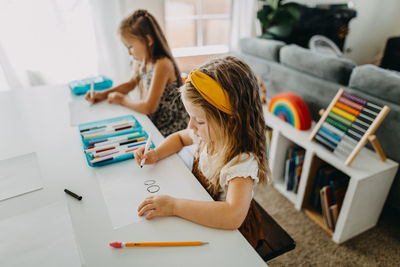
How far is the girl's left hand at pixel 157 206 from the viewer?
27.0 inches

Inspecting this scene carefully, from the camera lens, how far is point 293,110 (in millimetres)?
1648

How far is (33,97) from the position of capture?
142 centimetres

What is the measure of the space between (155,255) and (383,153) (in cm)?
130

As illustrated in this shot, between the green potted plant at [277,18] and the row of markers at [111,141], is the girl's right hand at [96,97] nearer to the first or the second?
the row of markers at [111,141]

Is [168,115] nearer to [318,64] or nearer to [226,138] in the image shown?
[226,138]

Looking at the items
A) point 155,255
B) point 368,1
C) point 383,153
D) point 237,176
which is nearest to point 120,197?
point 155,255

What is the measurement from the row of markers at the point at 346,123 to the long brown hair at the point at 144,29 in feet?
3.10

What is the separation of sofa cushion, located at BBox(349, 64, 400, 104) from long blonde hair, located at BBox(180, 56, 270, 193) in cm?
93

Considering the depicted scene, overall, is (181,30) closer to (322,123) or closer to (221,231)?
(322,123)

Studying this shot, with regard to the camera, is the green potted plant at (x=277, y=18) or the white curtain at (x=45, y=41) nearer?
the white curtain at (x=45, y=41)

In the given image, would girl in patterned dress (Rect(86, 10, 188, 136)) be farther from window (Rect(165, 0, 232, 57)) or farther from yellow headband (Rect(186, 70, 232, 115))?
window (Rect(165, 0, 232, 57))

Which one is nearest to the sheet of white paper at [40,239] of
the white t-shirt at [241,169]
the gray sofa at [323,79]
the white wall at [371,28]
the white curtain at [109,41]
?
the white t-shirt at [241,169]

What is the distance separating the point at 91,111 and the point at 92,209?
68 centimetres

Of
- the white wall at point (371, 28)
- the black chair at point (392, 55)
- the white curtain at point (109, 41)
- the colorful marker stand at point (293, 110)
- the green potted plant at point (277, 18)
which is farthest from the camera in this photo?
the white wall at point (371, 28)
